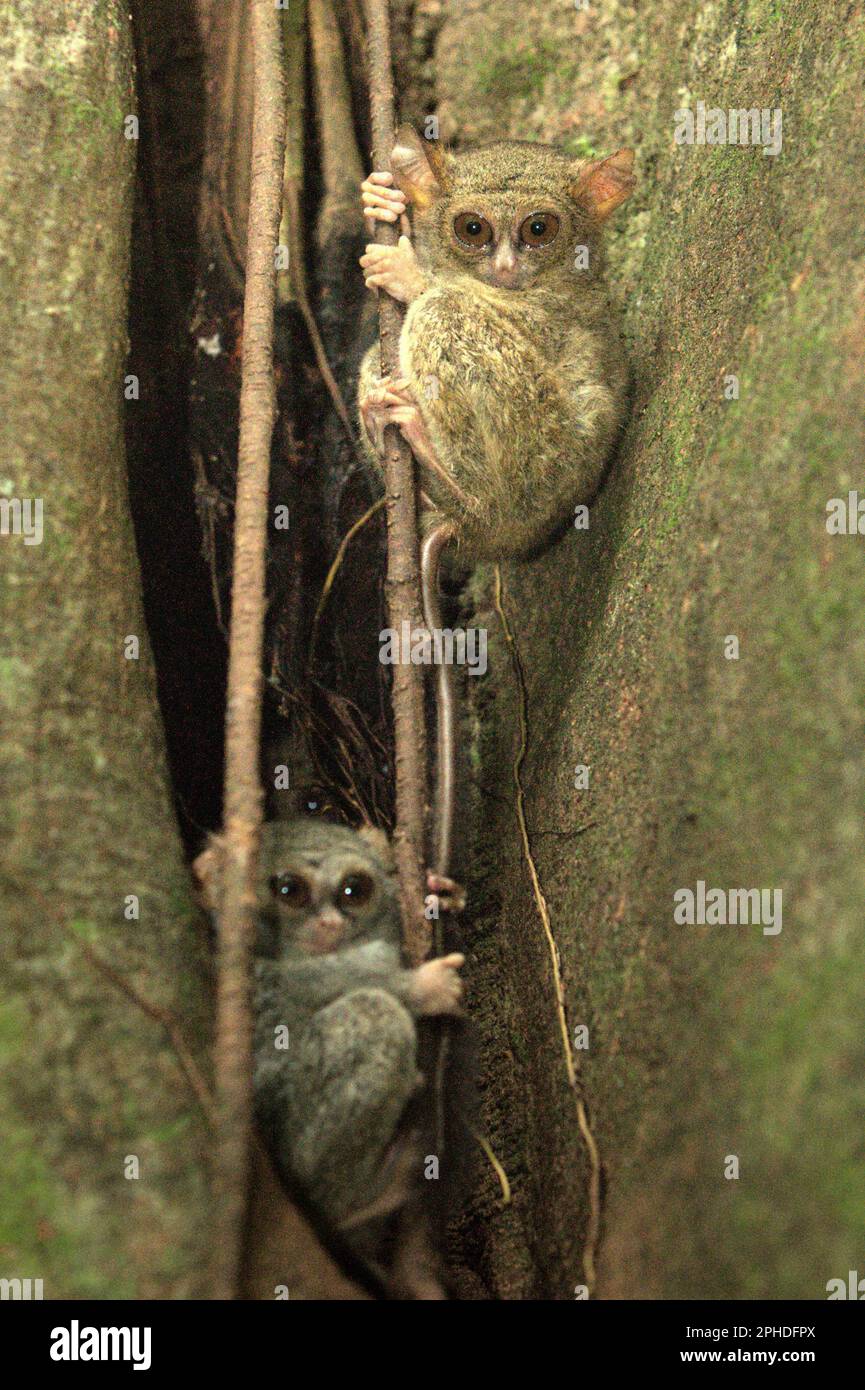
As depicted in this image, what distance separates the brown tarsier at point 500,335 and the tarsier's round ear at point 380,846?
1107mm

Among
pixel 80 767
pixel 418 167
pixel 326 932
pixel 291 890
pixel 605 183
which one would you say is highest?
pixel 418 167

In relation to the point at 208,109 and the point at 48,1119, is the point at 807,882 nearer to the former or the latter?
the point at 48,1119

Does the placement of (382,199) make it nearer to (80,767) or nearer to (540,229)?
(540,229)

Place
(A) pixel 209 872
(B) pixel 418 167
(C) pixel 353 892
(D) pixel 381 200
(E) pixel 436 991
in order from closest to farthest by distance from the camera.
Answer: (E) pixel 436 991 < (A) pixel 209 872 < (C) pixel 353 892 < (D) pixel 381 200 < (B) pixel 418 167

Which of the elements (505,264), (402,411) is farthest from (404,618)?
(505,264)

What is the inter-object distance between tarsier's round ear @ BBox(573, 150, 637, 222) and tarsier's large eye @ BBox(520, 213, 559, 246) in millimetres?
137

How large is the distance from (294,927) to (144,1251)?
A: 46.0 inches

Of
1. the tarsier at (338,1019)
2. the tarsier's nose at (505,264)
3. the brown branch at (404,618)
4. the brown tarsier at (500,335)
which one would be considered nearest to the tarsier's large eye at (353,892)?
the tarsier at (338,1019)

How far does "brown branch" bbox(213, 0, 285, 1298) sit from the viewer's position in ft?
7.53

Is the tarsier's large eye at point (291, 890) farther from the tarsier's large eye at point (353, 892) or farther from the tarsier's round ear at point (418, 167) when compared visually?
the tarsier's round ear at point (418, 167)

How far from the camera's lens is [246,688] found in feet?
9.53

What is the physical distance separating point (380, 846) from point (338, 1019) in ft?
2.61

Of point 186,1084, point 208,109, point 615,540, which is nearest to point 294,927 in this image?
point 186,1084

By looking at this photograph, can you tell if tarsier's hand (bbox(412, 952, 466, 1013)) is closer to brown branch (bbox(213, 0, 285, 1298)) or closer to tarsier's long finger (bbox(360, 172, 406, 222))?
brown branch (bbox(213, 0, 285, 1298))
